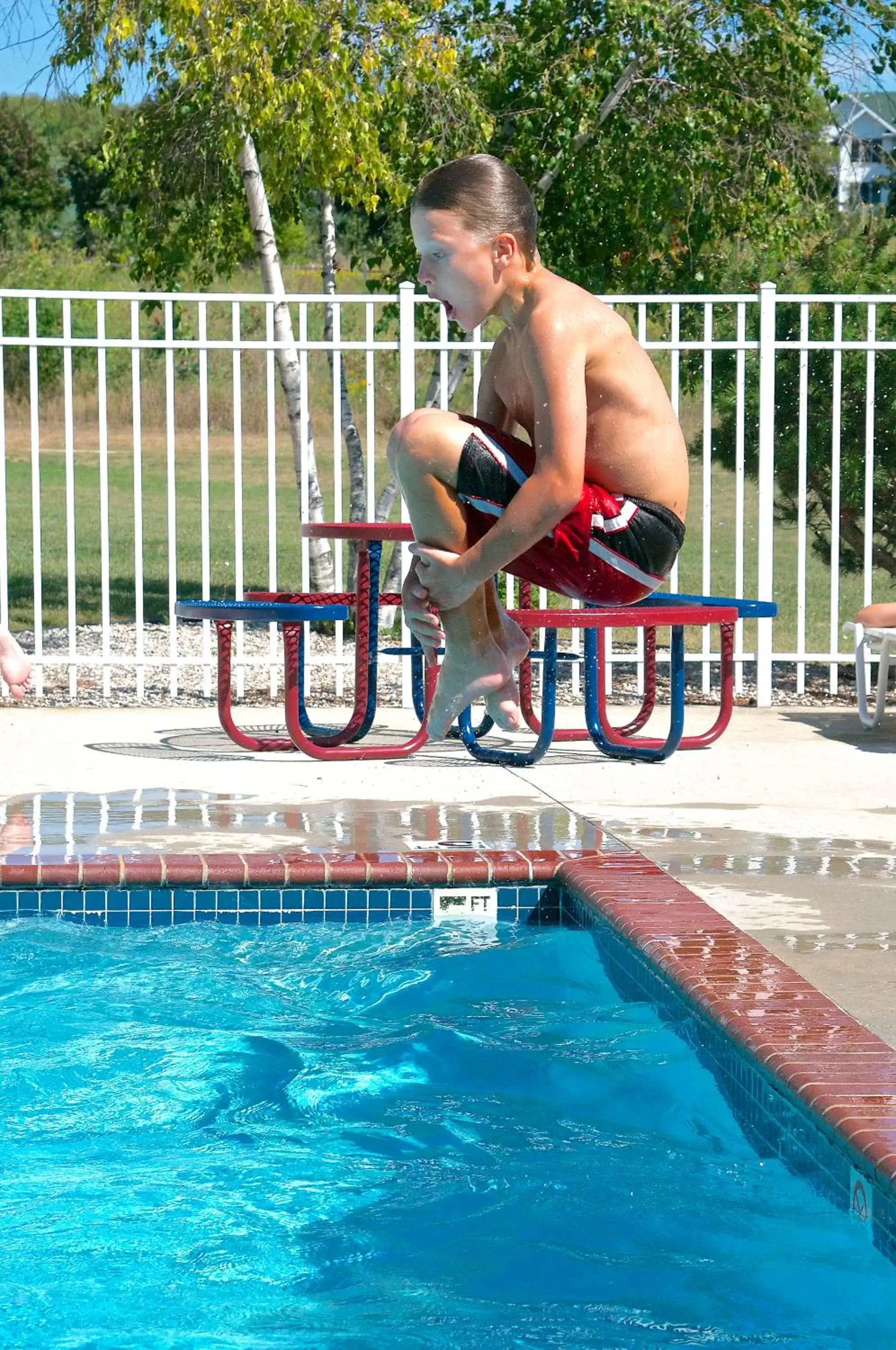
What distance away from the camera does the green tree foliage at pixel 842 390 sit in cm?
907

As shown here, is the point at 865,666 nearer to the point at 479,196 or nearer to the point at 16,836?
the point at 16,836

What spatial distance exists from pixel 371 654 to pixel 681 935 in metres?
2.58

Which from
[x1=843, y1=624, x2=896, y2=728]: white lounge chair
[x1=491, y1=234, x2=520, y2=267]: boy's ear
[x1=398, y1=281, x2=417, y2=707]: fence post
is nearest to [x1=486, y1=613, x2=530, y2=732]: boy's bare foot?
[x1=491, y1=234, x2=520, y2=267]: boy's ear

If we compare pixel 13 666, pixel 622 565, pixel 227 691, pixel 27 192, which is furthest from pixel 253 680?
pixel 27 192

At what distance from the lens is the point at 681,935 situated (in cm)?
→ 360

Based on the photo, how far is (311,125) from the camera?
8.31 meters

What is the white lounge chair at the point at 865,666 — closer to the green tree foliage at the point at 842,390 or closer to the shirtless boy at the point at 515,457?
the green tree foliage at the point at 842,390

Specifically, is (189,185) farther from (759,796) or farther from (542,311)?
(542,311)

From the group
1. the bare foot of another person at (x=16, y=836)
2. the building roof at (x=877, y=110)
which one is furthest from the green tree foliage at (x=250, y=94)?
the bare foot of another person at (x=16, y=836)

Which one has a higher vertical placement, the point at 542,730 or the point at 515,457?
the point at 515,457

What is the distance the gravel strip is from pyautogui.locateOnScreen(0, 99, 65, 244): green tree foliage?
25.9 m

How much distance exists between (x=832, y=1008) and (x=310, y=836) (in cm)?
212

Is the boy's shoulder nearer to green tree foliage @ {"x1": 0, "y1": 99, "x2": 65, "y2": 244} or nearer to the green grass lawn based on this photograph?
Result: the green grass lawn

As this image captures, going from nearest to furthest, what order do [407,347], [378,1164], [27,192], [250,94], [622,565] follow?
[378,1164], [622,565], [407,347], [250,94], [27,192]
